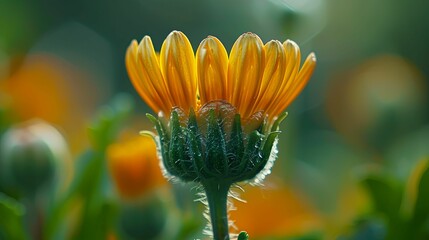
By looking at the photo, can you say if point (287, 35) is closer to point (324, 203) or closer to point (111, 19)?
point (324, 203)

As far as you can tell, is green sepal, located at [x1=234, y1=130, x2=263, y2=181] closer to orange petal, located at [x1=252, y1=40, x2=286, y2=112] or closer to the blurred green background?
orange petal, located at [x1=252, y1=40, x2=286, y2=112]

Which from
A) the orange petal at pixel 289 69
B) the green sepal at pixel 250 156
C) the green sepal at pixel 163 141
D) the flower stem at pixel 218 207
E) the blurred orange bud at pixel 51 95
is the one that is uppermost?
the blurred orange bud at pixel 51 95

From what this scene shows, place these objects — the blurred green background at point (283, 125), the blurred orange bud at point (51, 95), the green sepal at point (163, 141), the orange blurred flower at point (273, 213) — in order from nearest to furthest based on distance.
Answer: the green sepal at point (163, 141) → the blurred green background at point (283, 125) → the orange blurred flower at point (273, 213) → the blurred orange bud at point (51, 95)

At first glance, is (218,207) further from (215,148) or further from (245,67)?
(245,67)

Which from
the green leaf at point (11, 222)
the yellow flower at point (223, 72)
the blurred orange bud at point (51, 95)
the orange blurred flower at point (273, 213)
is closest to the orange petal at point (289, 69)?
the yellow flower at point (223, 72)

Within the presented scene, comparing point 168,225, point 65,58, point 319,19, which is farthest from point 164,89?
point 65,58

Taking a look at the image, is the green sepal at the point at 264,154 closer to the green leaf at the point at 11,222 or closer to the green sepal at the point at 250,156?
the green sepal at the point at 250,156
